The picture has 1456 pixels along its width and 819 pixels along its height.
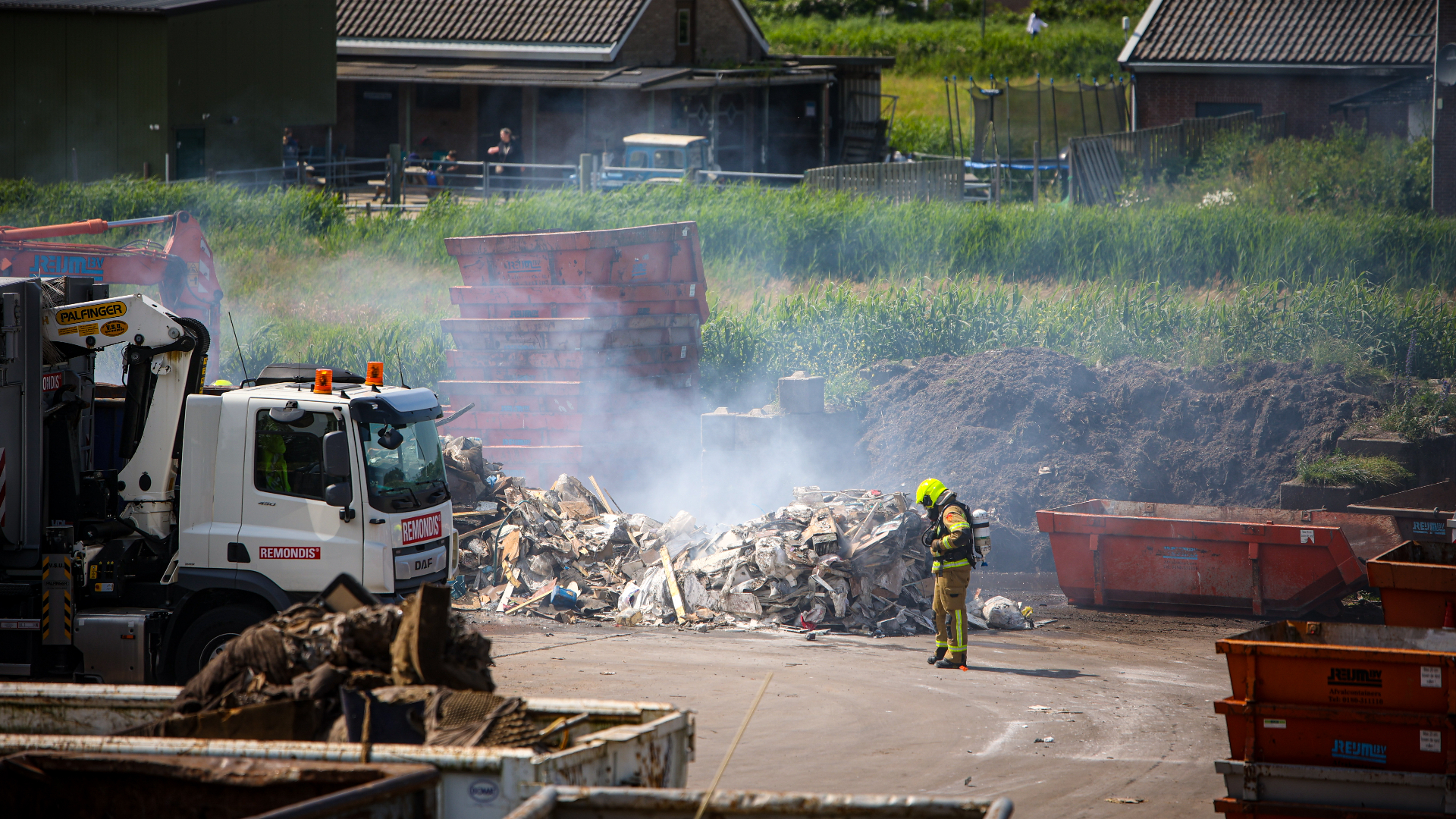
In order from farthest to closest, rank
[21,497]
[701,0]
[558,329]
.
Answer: [701,0], [558,329], [21,497]

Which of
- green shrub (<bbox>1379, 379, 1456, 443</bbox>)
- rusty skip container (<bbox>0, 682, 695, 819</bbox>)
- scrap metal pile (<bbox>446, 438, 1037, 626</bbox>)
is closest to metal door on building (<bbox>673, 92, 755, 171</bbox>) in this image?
green shrub (<bbox>1379, 379, 1456, 443</bbox>)

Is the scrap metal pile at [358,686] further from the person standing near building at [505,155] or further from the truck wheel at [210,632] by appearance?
the person standing near building at [505,155]

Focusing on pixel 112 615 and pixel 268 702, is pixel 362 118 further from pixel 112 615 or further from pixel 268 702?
pixel 268 702

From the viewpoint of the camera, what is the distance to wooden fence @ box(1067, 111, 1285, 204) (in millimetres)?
28000

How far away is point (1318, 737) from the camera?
6969 mm

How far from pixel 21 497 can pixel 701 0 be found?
113 feet

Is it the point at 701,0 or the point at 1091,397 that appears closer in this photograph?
the point at 1091,397

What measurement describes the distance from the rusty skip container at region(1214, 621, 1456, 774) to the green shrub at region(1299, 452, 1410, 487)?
8976 millimetres

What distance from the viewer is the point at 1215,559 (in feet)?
42.2

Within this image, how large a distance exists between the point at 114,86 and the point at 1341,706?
29.8 meters

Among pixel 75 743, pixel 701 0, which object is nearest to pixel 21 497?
pixel 75 743

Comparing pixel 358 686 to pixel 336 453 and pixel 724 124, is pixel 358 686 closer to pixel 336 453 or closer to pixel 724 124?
pixel 336 453

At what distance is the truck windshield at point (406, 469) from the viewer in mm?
9039

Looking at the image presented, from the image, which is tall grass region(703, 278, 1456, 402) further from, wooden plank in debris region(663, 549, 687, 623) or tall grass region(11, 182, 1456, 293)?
wooden plank in debris region(663, 549, 687, 623)
